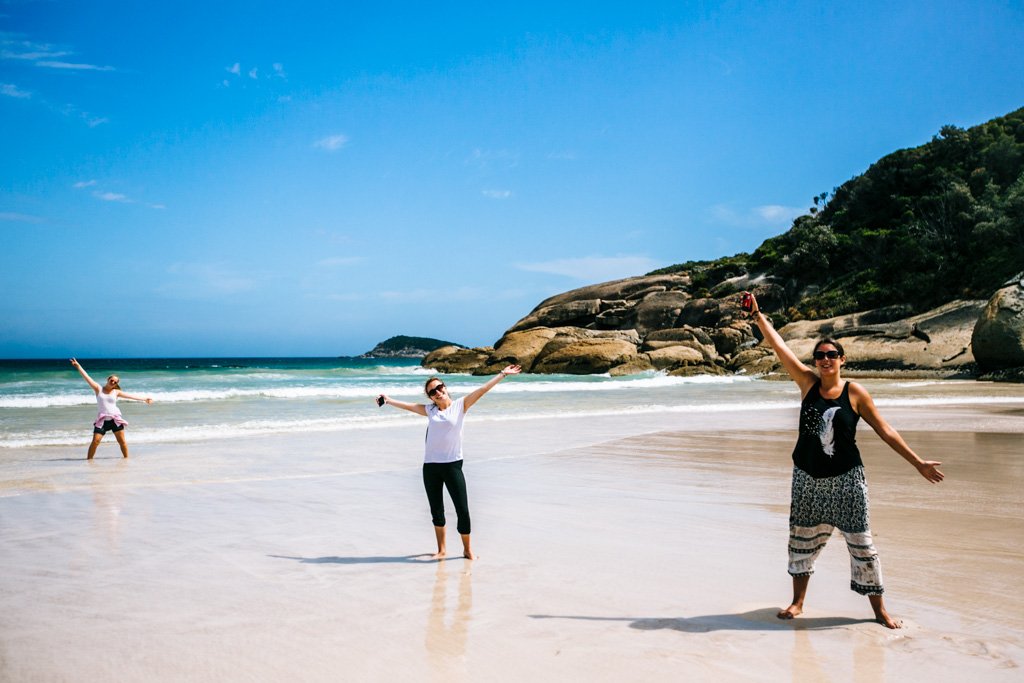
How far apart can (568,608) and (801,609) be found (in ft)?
4.79

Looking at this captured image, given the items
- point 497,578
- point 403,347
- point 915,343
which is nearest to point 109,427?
point 497,578

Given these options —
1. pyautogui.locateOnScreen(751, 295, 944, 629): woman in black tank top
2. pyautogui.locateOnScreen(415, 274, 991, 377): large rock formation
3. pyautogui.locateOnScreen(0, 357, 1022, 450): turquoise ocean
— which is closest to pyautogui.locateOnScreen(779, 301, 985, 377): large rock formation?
pyautogui.locateOnScreen(415, 274, 991, 377): large rock formation

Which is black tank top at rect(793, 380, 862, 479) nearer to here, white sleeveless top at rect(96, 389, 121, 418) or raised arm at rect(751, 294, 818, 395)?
raised arm at rect(751, 294, 818, 395)

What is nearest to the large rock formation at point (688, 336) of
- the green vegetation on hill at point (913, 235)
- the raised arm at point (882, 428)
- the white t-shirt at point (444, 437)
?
the green vegetation on hill at point (913, 235)

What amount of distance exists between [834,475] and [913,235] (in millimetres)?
50180

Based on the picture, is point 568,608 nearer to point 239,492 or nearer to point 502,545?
point 502,545

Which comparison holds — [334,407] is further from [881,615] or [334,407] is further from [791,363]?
[881,615]

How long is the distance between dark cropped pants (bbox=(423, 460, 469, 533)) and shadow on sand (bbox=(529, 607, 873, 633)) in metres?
1.47

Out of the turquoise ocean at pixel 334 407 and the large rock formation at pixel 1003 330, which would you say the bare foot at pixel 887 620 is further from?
the large rock formation at pixel 1003 330

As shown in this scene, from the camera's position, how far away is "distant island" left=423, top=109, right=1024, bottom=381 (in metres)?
34.0

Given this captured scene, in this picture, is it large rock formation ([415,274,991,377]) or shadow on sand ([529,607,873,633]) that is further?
large rock formation ([415,274,991,377])

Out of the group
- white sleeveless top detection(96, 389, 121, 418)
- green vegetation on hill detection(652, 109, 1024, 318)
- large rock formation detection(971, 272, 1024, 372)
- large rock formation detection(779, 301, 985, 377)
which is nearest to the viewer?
white sleeveless top detection(96, 389, 121, 418)

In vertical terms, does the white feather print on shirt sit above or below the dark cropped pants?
above

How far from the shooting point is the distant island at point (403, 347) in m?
184
